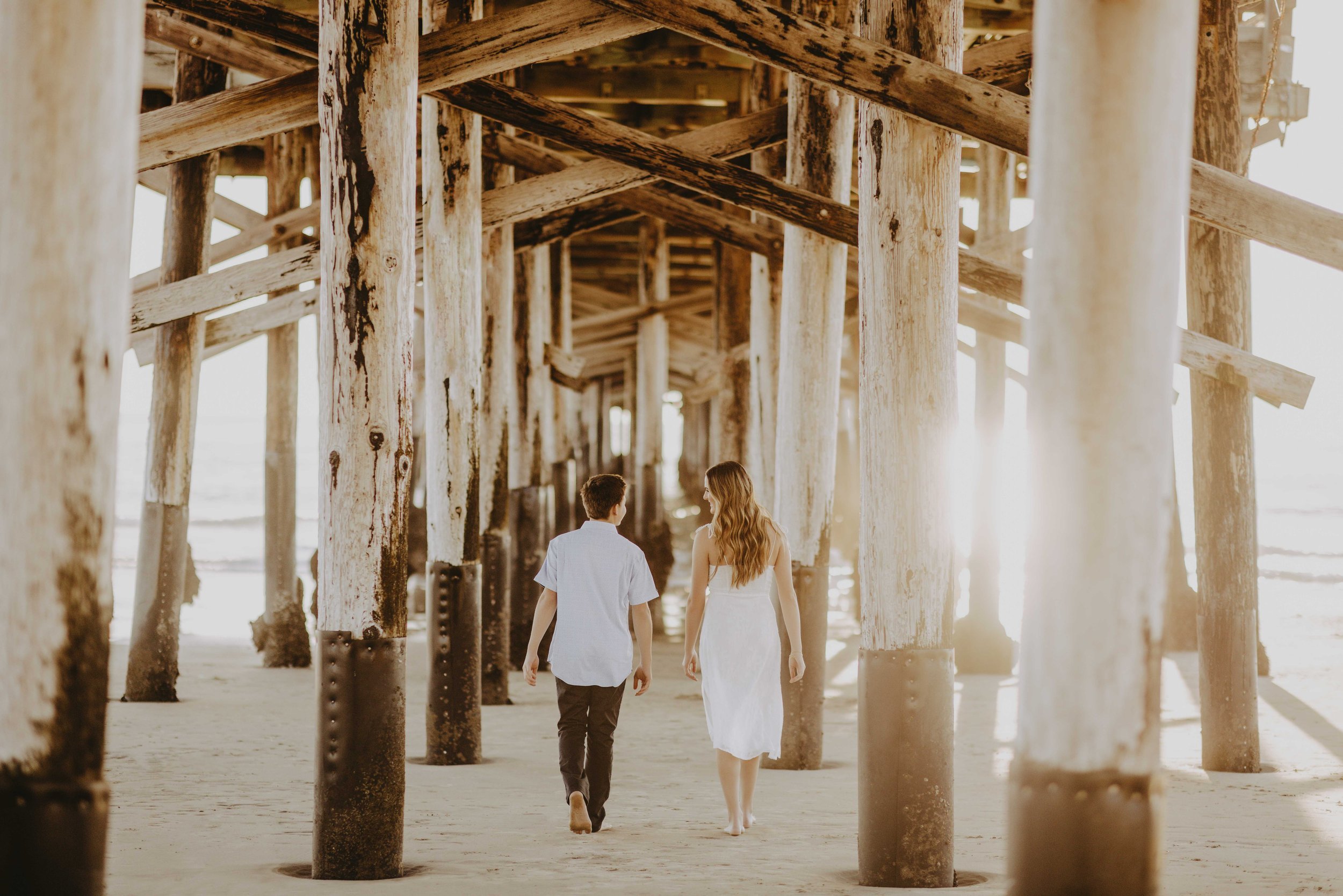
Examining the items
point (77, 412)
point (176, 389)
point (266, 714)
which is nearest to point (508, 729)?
point (266, 714)

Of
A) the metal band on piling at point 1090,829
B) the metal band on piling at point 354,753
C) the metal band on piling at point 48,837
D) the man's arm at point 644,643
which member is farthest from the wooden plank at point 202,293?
the metal band on piling at point 1090,829

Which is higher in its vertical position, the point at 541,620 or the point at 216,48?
the point at 216,48

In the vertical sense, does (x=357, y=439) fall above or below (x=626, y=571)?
above

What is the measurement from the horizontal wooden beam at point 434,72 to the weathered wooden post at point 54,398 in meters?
2.92

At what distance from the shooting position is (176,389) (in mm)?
8336

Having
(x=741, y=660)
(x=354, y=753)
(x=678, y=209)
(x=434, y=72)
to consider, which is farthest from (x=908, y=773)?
(x=678, y=209)

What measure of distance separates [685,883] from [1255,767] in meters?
3.44

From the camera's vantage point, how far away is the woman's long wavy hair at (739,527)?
16.2 ft

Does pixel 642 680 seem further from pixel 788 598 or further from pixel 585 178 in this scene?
pixel 585 178

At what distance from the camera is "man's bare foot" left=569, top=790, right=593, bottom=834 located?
16.4 feet

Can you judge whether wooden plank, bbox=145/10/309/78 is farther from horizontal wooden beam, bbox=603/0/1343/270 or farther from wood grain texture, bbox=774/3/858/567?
horizontal wooden beam, bbox=603/0/1343/270

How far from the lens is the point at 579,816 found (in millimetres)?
4992

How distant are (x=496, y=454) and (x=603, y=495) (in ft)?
12.6

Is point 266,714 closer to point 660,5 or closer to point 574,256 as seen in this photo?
point 660,5
